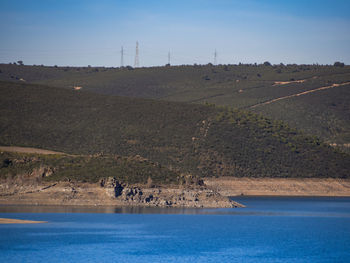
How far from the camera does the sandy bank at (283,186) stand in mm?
103750

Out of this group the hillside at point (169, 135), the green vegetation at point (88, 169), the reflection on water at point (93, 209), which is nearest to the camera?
the reflection on water at point (93, 209)

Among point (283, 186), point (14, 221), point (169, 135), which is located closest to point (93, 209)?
point (14, 221)

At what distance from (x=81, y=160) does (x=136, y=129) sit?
35.9 metres

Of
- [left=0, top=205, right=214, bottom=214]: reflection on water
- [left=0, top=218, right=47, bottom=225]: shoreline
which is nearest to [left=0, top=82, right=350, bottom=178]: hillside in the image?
[left=0, top=205, right=214, bottom=214]: reflection on water

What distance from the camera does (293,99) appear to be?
6540 inches

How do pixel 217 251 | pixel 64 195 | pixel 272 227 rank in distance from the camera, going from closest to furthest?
1. pixel 217 251
2. pixel 272 227
3. pixel 64 195

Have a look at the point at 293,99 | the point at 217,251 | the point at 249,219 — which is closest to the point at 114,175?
the point at 249,219

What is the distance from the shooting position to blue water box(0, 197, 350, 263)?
147 ft

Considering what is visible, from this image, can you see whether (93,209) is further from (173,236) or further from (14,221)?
(173,236)

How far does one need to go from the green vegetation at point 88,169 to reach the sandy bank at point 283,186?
86.1 ft

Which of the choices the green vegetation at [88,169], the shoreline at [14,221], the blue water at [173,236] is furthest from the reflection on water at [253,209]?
the shoreline at [14,221]

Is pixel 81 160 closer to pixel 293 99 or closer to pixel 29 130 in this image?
pixel 29 130

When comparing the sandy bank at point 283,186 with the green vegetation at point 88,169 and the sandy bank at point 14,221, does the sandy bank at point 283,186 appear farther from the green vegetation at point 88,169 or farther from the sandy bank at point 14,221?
the sandy bank at point 14,221

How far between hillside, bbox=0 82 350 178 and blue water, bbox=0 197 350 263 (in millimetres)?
32633
